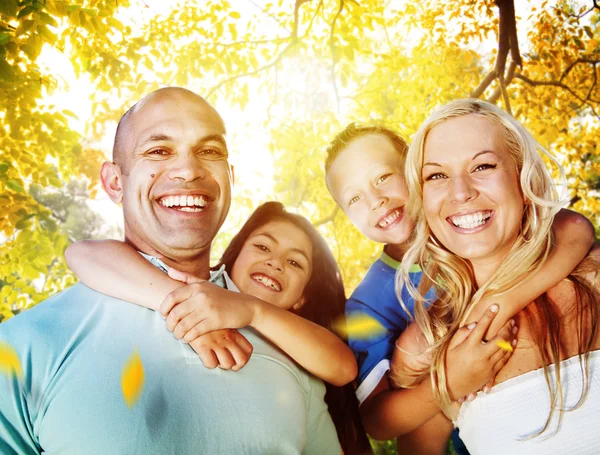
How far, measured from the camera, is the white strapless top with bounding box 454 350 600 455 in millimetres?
1573

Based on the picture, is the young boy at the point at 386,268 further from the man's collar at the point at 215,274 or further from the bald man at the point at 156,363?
the man's collar at the point at 215,274

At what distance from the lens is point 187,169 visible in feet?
5.86

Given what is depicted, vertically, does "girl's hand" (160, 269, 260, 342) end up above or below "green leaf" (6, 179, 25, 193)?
below

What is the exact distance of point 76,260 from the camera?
5.73ft

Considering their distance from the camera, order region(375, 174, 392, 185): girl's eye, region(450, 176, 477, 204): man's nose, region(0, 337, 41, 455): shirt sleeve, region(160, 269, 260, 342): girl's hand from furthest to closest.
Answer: region(375, 174, 392, 185): girl's eye
region(450, 176, 477, 204): man's nose
region(160, 269, 260, 342): girl's hand
region(0, 337, 41, 455): shirt sleeve

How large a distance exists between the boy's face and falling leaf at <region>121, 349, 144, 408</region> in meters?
1.29

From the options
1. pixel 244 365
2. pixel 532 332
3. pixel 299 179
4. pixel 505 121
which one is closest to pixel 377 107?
pixel 299 179

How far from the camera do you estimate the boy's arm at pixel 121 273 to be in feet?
5.30

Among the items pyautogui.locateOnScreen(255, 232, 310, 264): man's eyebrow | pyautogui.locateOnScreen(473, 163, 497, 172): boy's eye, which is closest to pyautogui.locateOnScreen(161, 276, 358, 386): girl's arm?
pyautogui.locateOnScreen(255, 232, 310, 264): man's eyebrow

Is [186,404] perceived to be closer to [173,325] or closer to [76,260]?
[173,325]

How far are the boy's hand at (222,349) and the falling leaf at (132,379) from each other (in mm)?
179

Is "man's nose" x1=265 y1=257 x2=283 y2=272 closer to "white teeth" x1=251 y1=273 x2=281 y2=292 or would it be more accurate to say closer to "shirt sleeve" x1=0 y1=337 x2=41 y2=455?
"white teeth" x1=251 y1=273 x2=281 y2=292

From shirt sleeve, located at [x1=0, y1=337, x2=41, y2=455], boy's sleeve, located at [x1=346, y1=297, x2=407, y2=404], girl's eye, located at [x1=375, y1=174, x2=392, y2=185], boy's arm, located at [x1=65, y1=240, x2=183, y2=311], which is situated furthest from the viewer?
girl's eye, located at [x1=375, y1=174, x2=392, y2=185]

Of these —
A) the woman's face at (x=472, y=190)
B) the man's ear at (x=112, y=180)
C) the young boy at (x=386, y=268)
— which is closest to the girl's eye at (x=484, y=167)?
the woman's face at (x=472, y=190)
